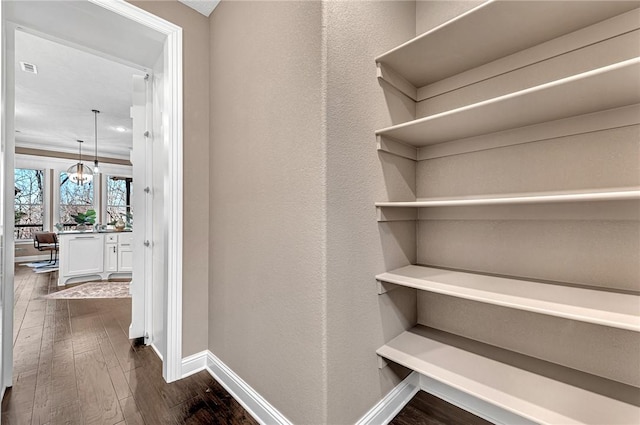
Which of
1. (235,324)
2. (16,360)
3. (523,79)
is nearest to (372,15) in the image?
(523,79)

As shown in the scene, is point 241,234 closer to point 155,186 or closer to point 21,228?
point 155,186

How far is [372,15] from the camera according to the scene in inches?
53.8

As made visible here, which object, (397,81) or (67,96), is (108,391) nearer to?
(397,81)

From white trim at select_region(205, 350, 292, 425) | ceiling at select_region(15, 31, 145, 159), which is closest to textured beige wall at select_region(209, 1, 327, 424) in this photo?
white trim at select_region(205, 350, 292, 425)

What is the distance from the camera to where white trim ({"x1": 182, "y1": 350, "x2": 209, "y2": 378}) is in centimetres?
185

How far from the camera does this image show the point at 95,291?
12.8 feet

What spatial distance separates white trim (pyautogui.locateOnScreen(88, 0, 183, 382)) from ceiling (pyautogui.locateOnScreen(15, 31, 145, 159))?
0.83 metres

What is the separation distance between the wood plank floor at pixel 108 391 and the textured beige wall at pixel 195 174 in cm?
30

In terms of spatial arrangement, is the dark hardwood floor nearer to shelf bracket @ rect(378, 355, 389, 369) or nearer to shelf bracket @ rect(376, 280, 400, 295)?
shelf bracket @ rect(378, 355, 389, 369)

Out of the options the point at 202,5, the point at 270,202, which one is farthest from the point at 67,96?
the point at 270,202

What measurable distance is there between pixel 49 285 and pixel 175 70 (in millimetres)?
4492

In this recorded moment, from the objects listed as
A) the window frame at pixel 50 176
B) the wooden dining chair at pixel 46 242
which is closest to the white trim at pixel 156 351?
the wooden dining chair at pixel 46 242

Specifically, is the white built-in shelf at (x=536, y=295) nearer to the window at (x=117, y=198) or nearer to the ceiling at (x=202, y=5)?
the ceiling at (x=202, y=5)

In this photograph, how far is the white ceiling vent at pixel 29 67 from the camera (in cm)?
297
